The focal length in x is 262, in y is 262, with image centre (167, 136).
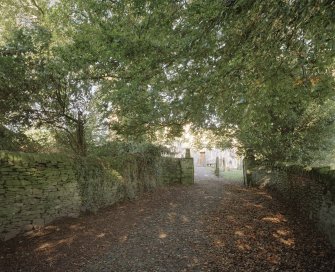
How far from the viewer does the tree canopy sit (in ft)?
17.8

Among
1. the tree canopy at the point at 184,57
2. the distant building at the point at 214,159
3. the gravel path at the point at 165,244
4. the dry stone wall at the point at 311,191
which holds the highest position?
the tree canopy at the point at 184,57

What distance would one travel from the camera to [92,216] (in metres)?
9.64

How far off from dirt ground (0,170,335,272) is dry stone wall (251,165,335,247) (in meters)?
0.36

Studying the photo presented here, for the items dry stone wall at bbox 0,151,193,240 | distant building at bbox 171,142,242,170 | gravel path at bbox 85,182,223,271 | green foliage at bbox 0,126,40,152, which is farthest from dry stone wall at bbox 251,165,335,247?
distant building at bbox 171,142,242,170

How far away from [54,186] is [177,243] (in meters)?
4.33

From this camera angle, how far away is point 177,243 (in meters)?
7.02

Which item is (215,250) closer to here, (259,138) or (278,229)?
(278,229)

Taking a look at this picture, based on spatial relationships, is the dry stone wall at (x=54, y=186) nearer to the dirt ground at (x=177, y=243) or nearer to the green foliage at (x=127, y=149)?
the dirt ground at (x=177, y=243)

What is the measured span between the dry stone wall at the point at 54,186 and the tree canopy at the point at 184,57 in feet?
7.89

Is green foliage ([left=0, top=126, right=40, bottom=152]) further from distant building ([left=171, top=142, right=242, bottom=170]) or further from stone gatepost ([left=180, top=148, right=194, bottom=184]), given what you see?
distant building ([left=171, top=142, right=242, bottom=170])

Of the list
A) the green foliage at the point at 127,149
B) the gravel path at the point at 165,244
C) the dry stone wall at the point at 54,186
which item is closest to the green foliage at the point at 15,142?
the dry stone wall at the point at 54,186

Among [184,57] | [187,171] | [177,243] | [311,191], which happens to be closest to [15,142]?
[177,243]

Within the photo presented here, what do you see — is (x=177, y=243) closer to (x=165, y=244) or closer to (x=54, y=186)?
→ (x=165, y=244)

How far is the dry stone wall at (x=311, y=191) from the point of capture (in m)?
6.46
